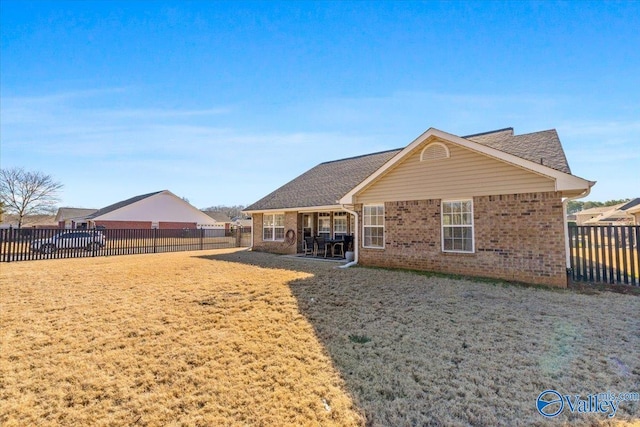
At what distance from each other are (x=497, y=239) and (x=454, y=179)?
7.40 ft

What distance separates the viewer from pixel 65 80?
11.1 metres

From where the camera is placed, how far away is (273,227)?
1781 centimetres

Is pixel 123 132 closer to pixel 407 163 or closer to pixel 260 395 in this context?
pixel 407 163

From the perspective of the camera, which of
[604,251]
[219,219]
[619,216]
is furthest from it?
[219,219]

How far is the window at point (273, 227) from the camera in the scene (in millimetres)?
17406

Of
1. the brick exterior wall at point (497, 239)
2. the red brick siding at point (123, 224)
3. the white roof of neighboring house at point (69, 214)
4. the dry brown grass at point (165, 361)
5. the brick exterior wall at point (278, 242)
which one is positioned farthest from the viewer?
the white roof of neighboring house at point (69, 214)

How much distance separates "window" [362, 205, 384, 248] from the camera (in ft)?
38.2

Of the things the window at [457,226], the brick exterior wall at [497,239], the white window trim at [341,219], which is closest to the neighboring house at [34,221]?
the white window trim at [341,219]

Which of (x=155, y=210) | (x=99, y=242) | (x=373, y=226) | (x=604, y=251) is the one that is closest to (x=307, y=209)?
(x=373, y=226)

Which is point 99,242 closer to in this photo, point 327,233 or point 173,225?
point 327,233

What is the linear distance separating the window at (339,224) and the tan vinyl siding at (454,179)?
3.33 meters
